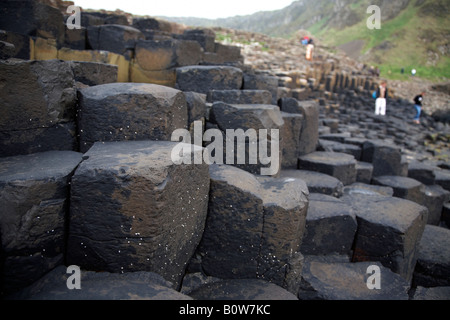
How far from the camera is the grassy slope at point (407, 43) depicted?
35.9m

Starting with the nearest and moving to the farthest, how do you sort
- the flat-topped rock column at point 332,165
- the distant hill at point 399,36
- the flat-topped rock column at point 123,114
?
the flat-topped rock column at point 123,114 → the flat-topped rock column at point 332,165 → the distant hill at point 399,36

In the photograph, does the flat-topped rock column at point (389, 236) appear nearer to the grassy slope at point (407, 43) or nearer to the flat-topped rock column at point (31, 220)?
the flat-topped rock column at point (31, 220)

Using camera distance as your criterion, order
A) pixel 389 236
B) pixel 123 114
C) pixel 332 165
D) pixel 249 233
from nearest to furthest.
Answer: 1. pixel 123 114
2. pixel 249 233
3. pixel 389 236
4. pixel 332 165

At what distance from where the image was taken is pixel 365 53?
42000 mm

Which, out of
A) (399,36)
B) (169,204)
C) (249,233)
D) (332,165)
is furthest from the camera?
(399,36)

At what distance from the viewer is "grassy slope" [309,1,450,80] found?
35938 millimetres

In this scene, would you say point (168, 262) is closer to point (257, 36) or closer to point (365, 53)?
point (257, 36)

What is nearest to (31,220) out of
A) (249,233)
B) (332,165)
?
(249,233)

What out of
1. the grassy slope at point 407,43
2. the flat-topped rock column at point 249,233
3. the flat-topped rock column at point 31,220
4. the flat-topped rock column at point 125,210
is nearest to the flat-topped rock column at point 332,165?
the flat-topped rock column at point 249,233

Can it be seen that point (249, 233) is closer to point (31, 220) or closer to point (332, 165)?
point (31, 220)

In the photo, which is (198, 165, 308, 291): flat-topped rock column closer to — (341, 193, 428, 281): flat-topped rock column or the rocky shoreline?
the rocky shoreline

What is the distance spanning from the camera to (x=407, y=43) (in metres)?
40.7
